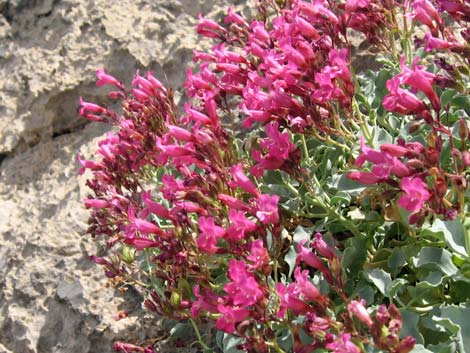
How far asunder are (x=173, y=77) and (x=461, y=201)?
323cm

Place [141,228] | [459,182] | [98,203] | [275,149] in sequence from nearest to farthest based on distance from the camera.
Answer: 1. [459,182]
2. [275,149]
3. [141,228]
4. [98,203]

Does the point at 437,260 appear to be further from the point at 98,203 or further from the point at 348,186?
the point at 98,203

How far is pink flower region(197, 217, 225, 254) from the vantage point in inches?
116

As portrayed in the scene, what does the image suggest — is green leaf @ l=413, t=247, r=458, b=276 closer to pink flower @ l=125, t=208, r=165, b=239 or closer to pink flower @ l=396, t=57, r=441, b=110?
pink flower @ l=396, t=57, r=441, b=110

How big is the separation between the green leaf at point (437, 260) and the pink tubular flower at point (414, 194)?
334 millimetres

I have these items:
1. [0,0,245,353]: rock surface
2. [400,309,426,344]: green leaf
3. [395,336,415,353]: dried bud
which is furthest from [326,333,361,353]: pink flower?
[0,0,245,353]: rock surface

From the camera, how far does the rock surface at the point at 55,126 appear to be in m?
4.43

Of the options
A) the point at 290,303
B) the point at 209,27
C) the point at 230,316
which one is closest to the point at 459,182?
the point at 290,303

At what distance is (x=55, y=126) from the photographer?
5.66 m

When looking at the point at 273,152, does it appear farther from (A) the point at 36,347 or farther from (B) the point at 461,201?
(A) the point at 36,347

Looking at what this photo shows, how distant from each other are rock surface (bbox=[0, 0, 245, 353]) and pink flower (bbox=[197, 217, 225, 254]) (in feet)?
4.72

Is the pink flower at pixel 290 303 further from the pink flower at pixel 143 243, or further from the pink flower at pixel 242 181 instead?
the pink flower at pixel 143 243

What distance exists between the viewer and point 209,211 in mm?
3238

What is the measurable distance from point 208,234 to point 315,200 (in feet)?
1.86
